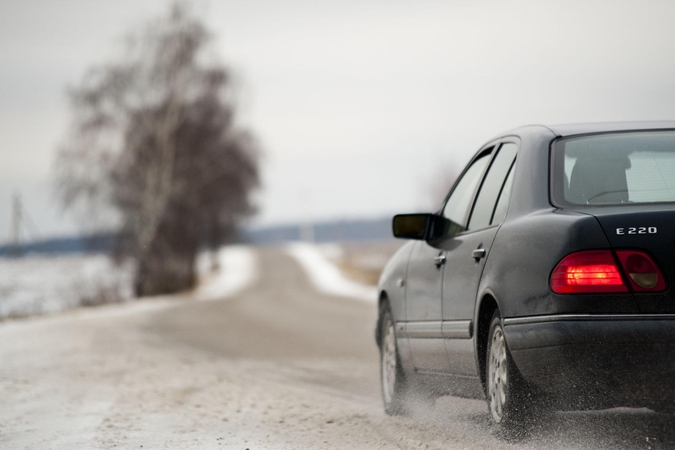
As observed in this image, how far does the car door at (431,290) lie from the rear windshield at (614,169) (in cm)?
109

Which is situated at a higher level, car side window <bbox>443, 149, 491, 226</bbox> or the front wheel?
car side window <bbox>443, 149, 491, 226</bbox>

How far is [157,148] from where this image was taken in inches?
1592

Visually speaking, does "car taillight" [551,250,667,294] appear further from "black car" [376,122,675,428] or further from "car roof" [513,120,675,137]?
"car roof" [513,120,675,137]

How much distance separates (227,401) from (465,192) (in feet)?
9.96

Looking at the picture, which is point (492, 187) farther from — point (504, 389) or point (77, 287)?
point (77, 287)

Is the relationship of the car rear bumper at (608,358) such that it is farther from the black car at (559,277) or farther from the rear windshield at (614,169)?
the rear windshield at (614,169)

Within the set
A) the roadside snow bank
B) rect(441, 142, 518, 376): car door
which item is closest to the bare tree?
the roadside snow bank

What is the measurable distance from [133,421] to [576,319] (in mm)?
3907

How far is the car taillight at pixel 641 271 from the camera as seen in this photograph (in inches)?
189

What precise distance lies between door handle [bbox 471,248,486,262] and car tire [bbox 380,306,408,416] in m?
1.81

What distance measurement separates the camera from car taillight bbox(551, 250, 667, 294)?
4828 mm

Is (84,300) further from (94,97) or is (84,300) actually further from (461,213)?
(461,213)

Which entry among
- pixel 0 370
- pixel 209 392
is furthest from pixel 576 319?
pixel 0 370

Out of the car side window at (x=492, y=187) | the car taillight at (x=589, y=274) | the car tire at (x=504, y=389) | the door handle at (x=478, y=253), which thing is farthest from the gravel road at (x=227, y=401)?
the car side window at (x=492, y=187)
